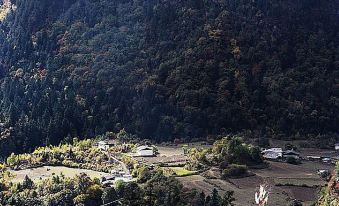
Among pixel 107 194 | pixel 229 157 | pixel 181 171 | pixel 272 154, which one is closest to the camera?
pixel 107 194

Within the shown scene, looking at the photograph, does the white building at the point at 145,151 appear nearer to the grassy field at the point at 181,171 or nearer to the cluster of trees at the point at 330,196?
the grassy field at the point at 181,171

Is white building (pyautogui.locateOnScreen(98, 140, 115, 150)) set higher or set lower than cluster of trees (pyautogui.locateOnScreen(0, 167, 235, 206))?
higher

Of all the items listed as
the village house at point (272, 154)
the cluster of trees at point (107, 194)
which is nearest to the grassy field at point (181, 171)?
the cluster of trees at point (107, 194)

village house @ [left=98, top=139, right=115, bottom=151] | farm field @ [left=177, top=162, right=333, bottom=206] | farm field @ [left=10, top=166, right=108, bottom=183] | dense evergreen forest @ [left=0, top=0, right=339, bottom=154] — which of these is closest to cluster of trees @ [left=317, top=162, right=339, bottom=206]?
farm field @ [left=177, top=162, right=333, bottom=206]

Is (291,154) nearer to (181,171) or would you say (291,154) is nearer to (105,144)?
(181,171)

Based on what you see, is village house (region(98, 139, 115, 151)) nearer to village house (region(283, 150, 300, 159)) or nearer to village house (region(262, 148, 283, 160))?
village house (region(262, 148, 283, 160))

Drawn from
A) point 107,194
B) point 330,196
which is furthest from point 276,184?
point 107,194
